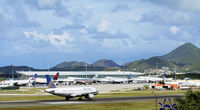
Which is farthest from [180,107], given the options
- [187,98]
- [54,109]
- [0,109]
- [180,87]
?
[180,87]

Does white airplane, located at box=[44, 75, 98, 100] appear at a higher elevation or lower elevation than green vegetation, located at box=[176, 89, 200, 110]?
lower

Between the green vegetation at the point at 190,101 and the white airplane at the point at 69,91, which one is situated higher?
the green vegetation at the point at 190,101

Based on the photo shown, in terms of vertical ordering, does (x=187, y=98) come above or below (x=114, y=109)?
above

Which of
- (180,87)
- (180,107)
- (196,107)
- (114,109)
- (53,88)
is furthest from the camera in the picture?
(180,87)

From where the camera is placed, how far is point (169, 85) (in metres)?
172

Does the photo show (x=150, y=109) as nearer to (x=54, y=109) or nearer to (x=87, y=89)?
(x=54, y=109)

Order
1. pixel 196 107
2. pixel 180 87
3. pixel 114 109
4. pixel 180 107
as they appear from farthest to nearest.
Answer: pixel 180 87
pixel 114 109
pixel 180 107
pixel 196 107

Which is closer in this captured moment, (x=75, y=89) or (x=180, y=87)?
(x=75, y=89)

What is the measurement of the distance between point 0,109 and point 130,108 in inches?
1222

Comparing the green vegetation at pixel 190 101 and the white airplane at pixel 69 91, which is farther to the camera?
the white airplane at pixel 69 91

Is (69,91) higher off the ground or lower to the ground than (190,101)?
lower

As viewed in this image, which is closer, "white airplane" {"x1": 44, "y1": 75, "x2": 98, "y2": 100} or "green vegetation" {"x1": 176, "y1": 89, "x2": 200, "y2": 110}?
"green vegetation" {"x1": 176, "y1": 89, "x2": 200, "y2": 110}

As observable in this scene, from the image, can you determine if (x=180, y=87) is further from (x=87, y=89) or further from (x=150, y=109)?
(x=150, y=109)

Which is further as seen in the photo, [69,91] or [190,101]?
[69,91]
